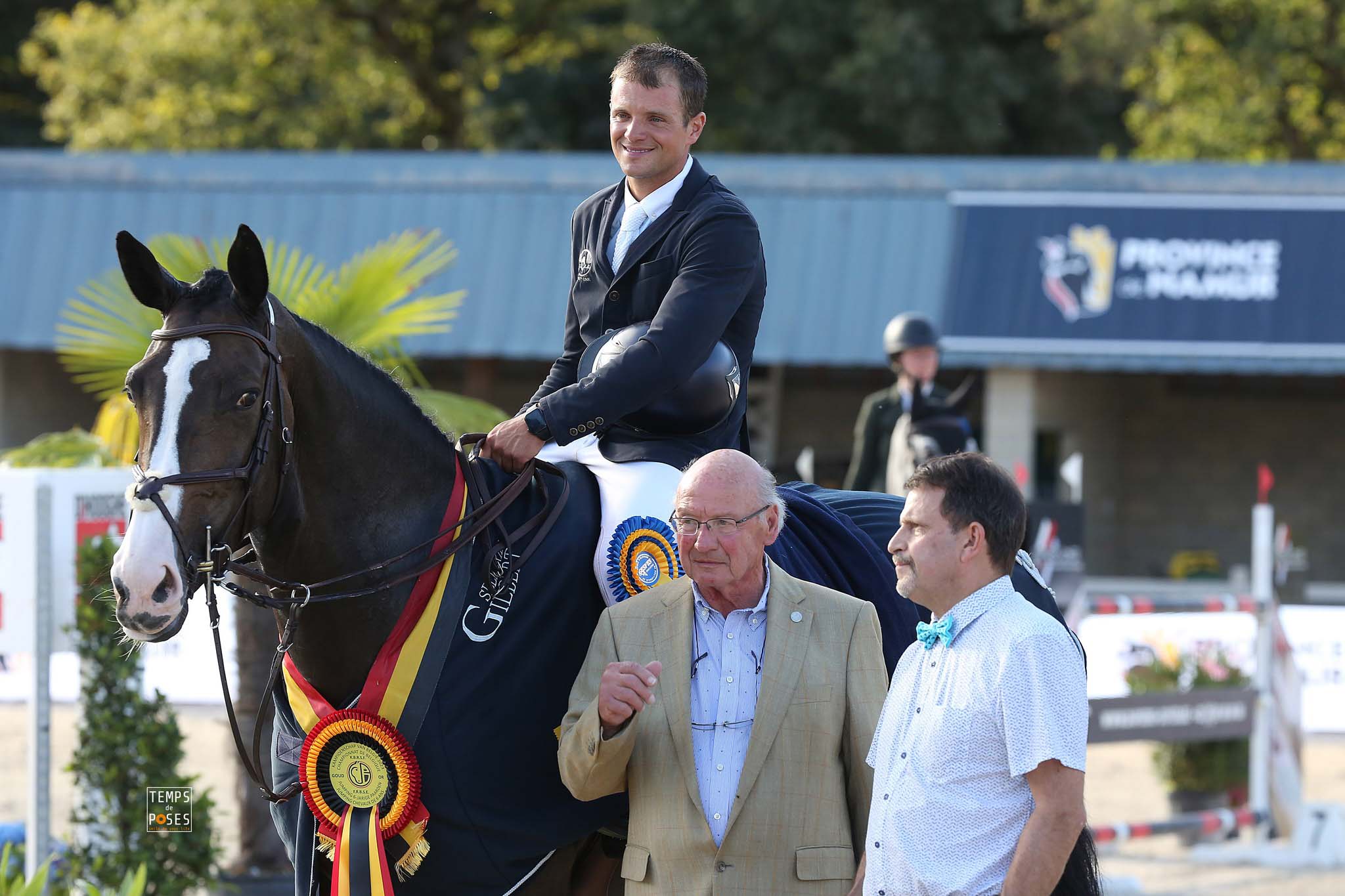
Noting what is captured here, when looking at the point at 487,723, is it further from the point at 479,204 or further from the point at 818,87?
the point at 818,87

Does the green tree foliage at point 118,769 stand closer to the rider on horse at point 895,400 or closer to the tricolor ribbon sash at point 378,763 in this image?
the tricolor ribbon sash at point 378,763

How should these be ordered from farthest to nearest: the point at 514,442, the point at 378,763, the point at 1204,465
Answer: the point at 1204,465 < the point at 514,442 < the point at 378,763

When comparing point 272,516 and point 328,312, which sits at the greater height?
point 328,312

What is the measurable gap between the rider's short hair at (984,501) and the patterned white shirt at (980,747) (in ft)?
0.23

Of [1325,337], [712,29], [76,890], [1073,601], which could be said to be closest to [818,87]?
[712,29]

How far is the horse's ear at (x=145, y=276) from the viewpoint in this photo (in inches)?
126

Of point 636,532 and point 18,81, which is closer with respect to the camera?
point 636,532

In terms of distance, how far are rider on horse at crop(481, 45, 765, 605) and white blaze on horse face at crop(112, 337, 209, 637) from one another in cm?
85

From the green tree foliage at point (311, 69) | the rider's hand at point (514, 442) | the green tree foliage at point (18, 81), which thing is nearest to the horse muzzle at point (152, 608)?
the rider's hand at point (514, 442)

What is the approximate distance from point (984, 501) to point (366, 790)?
1485 millimetres

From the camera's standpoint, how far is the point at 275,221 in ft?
56.5

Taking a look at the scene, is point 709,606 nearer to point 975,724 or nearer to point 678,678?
point 678,678

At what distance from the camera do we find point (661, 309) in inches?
144

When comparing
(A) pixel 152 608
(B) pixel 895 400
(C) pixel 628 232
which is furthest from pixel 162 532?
(B) pixel 895 400
